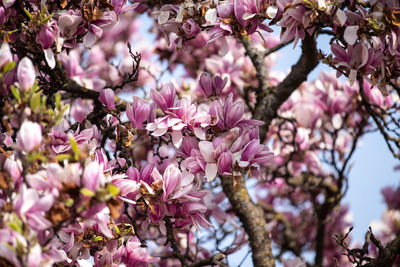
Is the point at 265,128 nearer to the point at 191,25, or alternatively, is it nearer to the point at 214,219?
the point at 214,219

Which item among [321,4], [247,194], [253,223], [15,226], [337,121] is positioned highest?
[321,4]

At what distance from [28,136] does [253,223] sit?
2.20 metres

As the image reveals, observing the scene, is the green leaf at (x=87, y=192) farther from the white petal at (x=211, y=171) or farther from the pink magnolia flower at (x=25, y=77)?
the white petal at (x=211, y=171)

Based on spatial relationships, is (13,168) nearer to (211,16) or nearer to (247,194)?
(211,16)

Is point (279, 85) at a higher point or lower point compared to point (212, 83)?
lower

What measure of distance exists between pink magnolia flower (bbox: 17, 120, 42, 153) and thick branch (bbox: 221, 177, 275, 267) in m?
1.96

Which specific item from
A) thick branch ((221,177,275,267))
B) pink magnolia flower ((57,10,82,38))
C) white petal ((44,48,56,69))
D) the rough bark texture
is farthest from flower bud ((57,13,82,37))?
thick branch ((221,177,275,267))

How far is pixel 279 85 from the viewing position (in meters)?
3.75

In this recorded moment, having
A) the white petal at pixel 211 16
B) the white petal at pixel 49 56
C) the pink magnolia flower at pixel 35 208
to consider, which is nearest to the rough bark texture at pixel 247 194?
the white petal at pixel 211 16

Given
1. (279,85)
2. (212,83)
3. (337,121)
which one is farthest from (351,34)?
(337,121)

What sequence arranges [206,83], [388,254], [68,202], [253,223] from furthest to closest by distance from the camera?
[253,223]
[206,83]
[388,254]
[68,202]

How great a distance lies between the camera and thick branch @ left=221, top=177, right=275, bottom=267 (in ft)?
11.6

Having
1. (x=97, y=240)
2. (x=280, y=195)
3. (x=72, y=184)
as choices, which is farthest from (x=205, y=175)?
(x=280, y=195)

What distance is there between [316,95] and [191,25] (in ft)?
8.43
